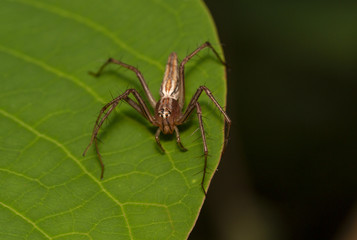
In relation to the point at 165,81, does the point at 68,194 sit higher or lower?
lower

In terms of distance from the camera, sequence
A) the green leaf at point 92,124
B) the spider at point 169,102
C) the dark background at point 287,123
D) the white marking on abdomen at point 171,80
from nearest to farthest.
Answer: the green leaf at point 92,124 → the spider at point 169,102 → the white marking on abdomen at point 171,80 → the dark background at point 287,123

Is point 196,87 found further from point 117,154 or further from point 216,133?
point 117,154

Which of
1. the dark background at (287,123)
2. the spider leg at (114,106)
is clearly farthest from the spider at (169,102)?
the dark background at (287,123)

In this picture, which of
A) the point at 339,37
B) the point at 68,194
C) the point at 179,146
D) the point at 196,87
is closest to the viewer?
the point at 68,194

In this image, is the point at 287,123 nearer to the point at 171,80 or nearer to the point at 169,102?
the point at 169,102

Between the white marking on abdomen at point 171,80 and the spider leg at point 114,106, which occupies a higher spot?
the white marking on abdomen at point 171,80

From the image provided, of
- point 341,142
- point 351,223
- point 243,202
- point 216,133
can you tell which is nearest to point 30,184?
point 216,133

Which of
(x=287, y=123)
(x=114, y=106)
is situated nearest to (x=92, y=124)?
(x=114, y=106)

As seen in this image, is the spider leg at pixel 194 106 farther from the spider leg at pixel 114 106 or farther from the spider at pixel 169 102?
the spider leg at pixel 114 106
